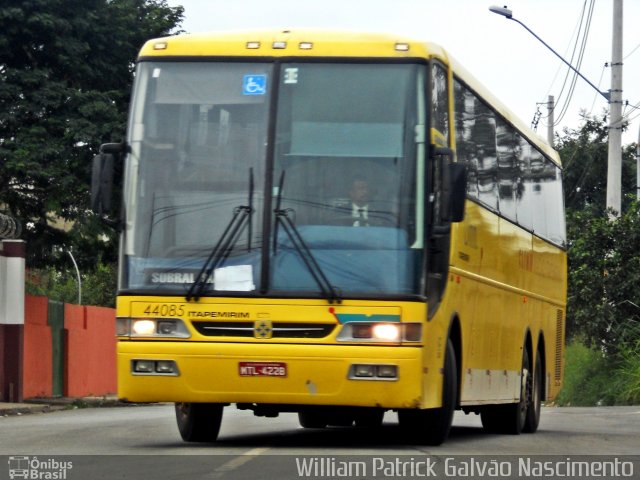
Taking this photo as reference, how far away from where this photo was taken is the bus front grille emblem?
516 inches

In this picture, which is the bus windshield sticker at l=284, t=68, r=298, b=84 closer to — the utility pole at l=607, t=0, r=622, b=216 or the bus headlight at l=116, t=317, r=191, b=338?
the bus headlight at l=116, t=317, r=191, b=338

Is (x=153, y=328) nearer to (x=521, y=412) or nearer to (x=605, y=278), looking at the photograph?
(x=521, y=412)

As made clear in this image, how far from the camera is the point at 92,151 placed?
98.9ft

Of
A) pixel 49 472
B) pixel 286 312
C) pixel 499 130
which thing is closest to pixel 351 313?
pixel 286 312

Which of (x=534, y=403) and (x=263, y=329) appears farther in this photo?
(x=534, y=403)

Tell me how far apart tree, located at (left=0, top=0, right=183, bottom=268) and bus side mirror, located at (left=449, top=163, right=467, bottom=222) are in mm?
17018

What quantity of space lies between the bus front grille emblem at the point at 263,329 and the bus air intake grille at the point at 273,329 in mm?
12

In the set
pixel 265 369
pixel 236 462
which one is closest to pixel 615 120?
pixel 265 369

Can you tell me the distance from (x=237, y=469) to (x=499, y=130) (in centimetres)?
722

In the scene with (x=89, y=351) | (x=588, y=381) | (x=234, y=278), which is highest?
(x=234, y=278)

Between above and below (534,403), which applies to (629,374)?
below

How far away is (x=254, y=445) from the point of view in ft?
46.8

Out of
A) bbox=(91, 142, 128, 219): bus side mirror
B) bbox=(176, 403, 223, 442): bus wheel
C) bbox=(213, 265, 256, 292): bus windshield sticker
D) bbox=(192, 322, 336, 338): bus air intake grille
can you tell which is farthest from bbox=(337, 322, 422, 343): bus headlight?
bbox=(91, 142, 128, 219): bus side mirror

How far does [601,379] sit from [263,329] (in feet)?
70.9
